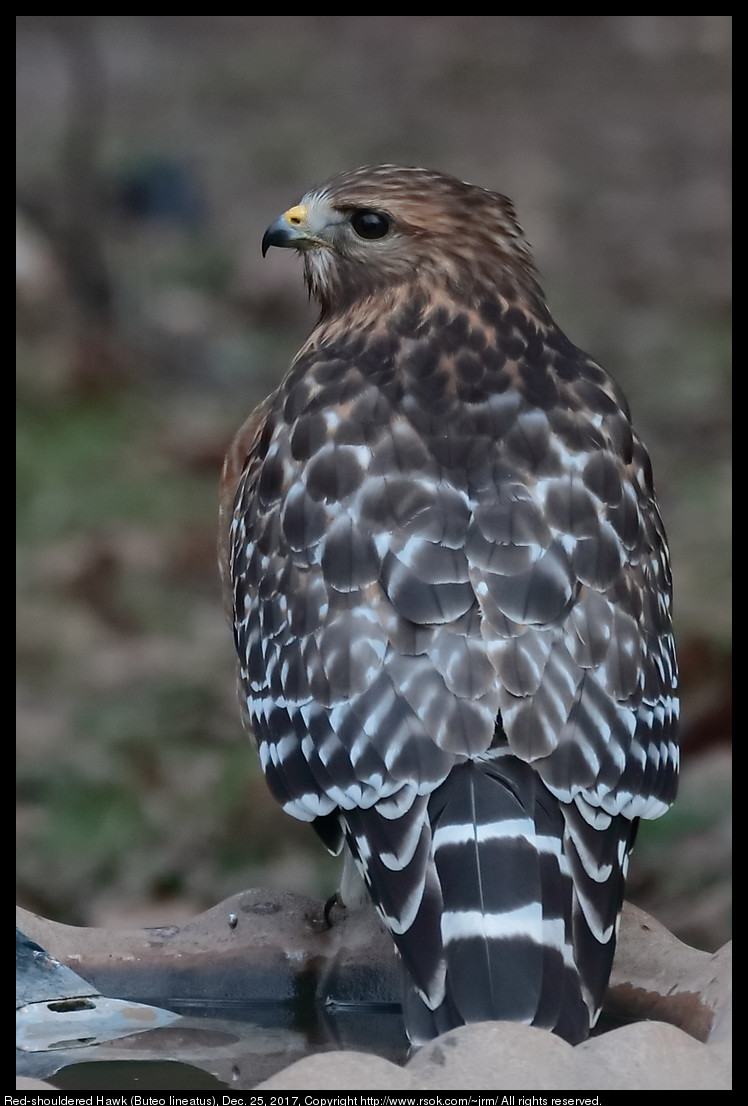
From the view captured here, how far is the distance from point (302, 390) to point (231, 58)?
9.94 metres

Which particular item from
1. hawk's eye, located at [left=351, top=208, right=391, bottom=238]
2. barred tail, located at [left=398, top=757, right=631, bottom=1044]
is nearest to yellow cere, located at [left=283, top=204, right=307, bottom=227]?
hawk's eye, located at [left=351, top=208, right=391, bottom=238]

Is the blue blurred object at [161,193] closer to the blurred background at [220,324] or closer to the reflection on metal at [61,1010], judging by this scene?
the blurred background at [220,324]

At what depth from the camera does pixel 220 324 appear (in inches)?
398

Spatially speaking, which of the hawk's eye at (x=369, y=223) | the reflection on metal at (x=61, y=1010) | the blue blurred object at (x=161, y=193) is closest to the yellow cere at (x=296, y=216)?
the hawk's eye at (x=369, y=223)

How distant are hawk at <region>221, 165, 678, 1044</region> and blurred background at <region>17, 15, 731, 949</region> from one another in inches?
86.8

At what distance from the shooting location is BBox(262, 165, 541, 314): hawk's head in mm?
3760

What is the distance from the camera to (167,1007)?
10.9 feet

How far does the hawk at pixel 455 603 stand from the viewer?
278 cm

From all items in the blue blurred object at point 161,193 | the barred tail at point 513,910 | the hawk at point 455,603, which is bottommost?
the barred tail at point 513,910

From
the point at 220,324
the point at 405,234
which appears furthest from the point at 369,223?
the point at 220,324

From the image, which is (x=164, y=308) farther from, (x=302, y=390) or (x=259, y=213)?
(x=302, y=390)

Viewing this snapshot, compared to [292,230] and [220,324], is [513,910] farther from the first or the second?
[220,324]

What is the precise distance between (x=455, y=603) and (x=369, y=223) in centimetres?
121
